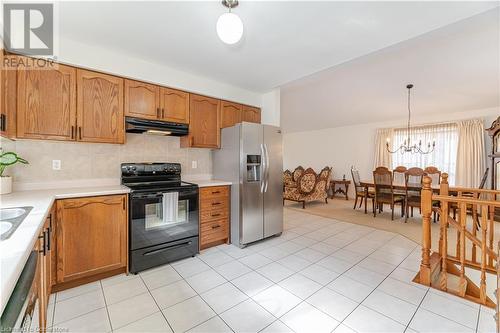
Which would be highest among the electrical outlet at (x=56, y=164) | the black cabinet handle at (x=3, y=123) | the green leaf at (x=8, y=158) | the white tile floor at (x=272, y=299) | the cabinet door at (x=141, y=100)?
the cabinet door at (x=141, y=100)

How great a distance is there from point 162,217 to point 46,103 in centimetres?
157

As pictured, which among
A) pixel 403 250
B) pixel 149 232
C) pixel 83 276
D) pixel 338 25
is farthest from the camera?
pixel 403 250

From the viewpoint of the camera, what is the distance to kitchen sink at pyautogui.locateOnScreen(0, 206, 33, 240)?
1000 mm

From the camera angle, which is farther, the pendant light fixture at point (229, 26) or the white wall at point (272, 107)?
the white wall at point (272, 107)

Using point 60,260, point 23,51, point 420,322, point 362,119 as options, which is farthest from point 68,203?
point 362,119

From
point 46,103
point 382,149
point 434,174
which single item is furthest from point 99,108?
point 382,149

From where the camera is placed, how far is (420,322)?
166 cm

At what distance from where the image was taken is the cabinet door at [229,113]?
3.38 m

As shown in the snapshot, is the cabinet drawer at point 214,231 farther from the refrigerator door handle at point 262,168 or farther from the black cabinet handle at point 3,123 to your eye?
the black cabinet handle at point 3,123

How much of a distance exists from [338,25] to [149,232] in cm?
272

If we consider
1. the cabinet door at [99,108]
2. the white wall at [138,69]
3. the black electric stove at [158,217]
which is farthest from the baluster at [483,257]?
the cabinet door at [99,108]

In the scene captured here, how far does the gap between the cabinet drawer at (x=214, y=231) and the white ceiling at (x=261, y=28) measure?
2.06 meters

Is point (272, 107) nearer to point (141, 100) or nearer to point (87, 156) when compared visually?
point (141, 100)

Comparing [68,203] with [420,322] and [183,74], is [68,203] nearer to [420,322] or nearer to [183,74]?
[183,74]
